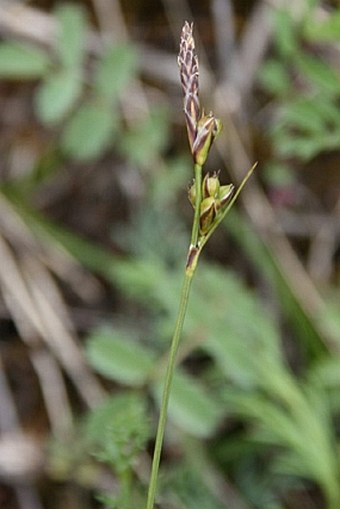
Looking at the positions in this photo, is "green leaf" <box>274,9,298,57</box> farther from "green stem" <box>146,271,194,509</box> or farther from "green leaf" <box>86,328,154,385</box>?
"green stem" <box>146,271,194,509</box>

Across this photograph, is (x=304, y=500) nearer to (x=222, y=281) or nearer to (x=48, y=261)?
(x=222, y=281)

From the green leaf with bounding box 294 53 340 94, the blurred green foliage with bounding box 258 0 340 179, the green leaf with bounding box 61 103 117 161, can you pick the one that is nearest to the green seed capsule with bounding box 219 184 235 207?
the blurred green foliage with bounding box 258 0 340 179

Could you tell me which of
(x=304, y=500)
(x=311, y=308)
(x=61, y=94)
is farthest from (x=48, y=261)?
(x=304, y=500)

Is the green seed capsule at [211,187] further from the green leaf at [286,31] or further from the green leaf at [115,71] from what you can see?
the green leaf at [115,71]

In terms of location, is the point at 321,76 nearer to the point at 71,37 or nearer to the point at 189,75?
the point at 71,37

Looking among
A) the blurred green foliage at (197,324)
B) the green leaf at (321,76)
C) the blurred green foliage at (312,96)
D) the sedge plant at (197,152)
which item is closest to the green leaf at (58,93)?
the blurred green foliage at (197,324)

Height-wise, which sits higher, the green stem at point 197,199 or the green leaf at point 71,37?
the green stem at point 197,199
